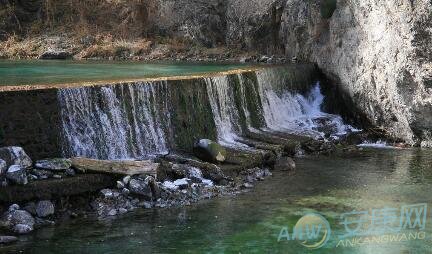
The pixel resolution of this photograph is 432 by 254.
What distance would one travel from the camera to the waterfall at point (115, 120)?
12055 mm

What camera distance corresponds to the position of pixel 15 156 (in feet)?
33.4

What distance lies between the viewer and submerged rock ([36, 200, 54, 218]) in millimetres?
9703

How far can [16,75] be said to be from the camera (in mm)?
17859

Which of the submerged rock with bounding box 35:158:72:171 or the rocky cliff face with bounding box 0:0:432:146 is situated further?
the rocky cliff face with bounding box 0:0:432:146

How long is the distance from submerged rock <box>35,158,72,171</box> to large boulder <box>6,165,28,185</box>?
0.67 meters

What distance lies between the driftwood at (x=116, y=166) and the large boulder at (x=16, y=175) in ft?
3.68

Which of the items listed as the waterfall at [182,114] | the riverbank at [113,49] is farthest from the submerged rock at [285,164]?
the riverbank at [113,49]

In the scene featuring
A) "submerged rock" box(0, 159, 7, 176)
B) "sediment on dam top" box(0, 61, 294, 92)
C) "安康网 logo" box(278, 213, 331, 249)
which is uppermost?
"sediment on dam top" box(0, 61, 294, 92)

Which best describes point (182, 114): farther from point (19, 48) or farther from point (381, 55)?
point (19, 48)

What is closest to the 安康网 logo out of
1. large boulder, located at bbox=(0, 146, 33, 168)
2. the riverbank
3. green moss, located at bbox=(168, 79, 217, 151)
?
large boulder, located at bbox=(0, 146, 33, 168)

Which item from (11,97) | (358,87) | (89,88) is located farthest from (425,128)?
(11,97)

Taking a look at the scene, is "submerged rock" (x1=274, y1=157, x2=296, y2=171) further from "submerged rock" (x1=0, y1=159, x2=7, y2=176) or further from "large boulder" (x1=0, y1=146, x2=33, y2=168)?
"submerged rock" (x1=0, y1=159, x2=7, y2=176)

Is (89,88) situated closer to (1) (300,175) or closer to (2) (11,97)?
(2) (11,97)

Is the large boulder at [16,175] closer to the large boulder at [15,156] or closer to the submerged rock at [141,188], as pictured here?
the large boulder at [15,156]
